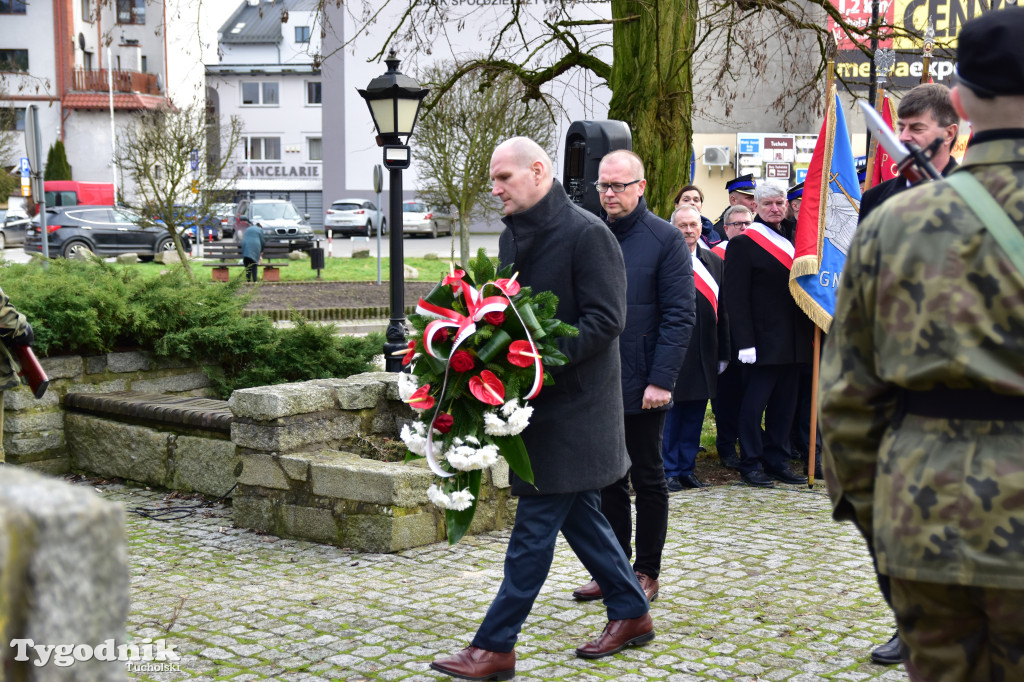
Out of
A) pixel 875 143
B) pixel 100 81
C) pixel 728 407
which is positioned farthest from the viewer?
pixel 100 81

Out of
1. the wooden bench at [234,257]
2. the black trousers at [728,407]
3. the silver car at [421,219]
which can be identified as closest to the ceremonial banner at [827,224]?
the black trousers at [728,407]

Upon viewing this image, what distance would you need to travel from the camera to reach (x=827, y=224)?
25.5 ft

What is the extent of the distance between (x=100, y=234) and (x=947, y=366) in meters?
34.8

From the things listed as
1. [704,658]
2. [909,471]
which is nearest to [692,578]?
[704,658]

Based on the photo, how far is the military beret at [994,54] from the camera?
7.60 ft

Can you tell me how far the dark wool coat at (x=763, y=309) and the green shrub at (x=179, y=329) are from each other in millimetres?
2671

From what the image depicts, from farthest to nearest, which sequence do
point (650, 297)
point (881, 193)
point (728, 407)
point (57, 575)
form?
point (728, 407) → point (650, 297) → point (881, 193) → point (57, 575)

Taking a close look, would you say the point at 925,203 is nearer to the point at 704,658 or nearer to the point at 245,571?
the point at 704,658

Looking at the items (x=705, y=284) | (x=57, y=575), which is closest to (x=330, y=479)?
(x=705, y=284)

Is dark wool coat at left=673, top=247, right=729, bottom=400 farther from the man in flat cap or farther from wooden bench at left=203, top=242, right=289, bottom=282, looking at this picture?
wooden bench at left=203, top=242, right=289, bottom=282

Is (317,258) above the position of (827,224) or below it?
below

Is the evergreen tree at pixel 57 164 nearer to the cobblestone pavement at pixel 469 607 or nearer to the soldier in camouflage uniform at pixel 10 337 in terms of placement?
the cobblestone pavement at pixel 469 607

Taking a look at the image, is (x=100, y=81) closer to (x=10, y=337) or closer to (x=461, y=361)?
(x=10, y=337)

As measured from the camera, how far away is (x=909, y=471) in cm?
235
